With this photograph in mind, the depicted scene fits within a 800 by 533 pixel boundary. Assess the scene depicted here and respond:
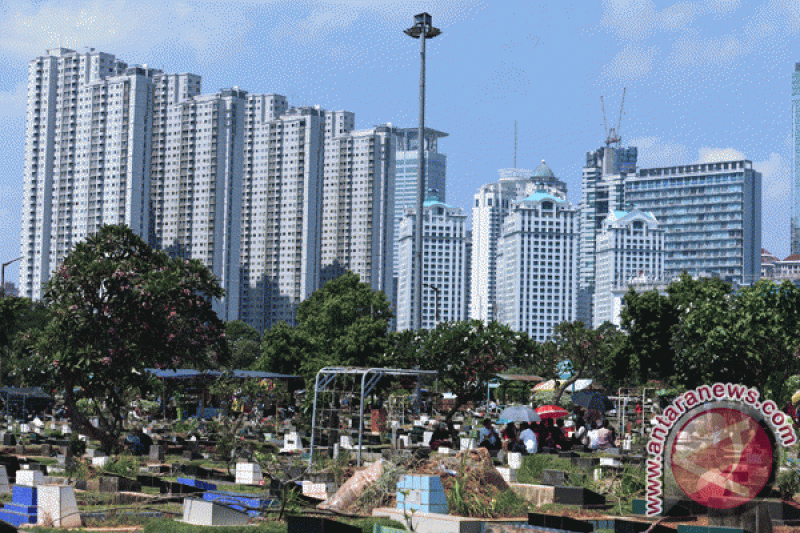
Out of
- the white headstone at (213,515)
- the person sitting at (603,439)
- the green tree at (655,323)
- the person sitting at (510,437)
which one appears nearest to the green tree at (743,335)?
the green tree at (655,323)

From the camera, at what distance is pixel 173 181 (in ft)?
557

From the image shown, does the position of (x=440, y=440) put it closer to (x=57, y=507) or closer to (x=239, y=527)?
(x=57, y=507)

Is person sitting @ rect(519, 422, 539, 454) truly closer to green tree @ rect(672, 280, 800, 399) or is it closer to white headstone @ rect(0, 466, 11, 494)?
green tree @ rect(672, 280, 800, 399)

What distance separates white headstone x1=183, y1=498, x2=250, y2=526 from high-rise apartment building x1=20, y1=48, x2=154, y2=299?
14823 cm

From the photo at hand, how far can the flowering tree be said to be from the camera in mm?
30016

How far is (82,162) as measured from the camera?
165 metres

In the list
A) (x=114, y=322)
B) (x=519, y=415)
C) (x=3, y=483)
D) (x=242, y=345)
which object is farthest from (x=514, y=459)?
(x=242, y=345)

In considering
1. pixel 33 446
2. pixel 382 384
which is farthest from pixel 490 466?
pixel 382 384

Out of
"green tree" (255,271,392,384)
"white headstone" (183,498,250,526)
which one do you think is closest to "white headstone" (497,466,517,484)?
"white headstone" (183,498,250,526)

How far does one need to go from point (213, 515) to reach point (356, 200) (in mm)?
169425

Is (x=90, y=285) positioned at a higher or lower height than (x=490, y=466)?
higher

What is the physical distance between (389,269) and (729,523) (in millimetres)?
175467

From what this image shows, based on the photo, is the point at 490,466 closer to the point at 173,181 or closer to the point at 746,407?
the point at 746,407

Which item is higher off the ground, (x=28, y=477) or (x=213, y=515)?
(x=213, y=515)
